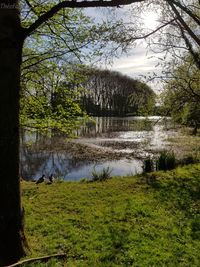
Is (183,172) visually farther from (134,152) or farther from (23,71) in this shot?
(134,152)

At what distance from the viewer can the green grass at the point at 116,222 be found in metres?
5.42

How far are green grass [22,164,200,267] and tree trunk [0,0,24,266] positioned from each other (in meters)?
0.60

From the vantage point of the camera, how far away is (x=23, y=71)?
1073cm

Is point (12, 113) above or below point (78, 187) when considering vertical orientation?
above

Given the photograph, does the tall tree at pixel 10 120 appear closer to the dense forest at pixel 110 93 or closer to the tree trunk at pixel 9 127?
the tree trunk at pixel 9 127

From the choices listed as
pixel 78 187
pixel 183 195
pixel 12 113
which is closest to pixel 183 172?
pixel 183 195

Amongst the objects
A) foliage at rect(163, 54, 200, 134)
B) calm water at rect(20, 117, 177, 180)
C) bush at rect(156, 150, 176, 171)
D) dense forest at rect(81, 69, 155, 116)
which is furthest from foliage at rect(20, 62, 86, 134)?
dense forest at rect(81, 69, 155, 116)

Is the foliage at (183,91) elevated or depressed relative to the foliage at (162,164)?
elevated

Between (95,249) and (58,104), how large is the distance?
681 centimetres

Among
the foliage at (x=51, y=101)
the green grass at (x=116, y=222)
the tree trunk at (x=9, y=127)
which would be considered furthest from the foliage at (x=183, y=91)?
the tree trunk at (x=9, y=127)

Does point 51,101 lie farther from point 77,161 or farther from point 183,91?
point 77,161

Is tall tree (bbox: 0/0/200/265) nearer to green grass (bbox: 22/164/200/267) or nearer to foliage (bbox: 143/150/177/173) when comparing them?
green grass (bbox: 22/164/200/267)

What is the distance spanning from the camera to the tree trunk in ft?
15.1

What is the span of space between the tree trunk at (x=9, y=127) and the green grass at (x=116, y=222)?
1.95 feet
